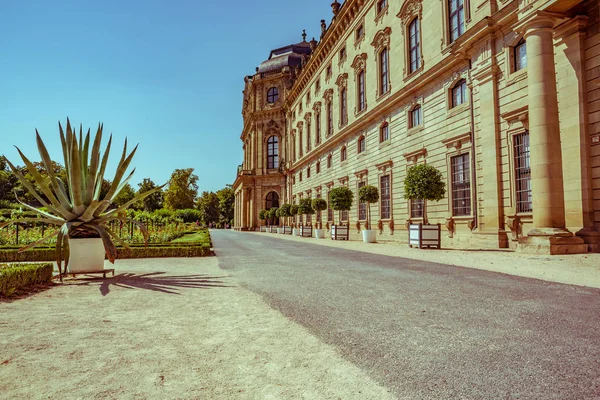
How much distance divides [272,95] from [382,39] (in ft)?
129

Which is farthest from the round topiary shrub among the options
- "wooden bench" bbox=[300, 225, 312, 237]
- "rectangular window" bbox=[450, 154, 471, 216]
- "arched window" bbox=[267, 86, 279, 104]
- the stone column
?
"arched window" bbox=[267, 86, 279, 104]

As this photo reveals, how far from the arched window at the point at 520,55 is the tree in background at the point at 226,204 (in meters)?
89.6

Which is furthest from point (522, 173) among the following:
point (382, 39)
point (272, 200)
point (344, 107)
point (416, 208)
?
point (272, 200)

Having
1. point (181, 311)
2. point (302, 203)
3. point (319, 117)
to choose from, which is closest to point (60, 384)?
point (181, 311)

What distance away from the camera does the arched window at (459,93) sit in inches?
759

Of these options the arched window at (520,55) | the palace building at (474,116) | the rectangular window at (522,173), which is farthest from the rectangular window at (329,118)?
the rectangular window at (522,173)

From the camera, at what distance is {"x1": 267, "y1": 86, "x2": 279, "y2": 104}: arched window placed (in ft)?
213

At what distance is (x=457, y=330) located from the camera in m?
4.11

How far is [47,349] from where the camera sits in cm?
357

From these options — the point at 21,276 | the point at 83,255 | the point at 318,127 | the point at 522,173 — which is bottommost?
the point at 21,276

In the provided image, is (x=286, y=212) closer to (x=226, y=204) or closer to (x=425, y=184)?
(x=425, y=184)

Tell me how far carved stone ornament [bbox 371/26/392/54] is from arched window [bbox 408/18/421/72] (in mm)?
2523

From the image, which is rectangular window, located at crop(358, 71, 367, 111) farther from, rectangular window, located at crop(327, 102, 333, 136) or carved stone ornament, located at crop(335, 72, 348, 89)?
rectangular window, located at crop(327, 102, 333, 136)

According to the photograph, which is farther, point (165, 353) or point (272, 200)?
point (272, 200)
